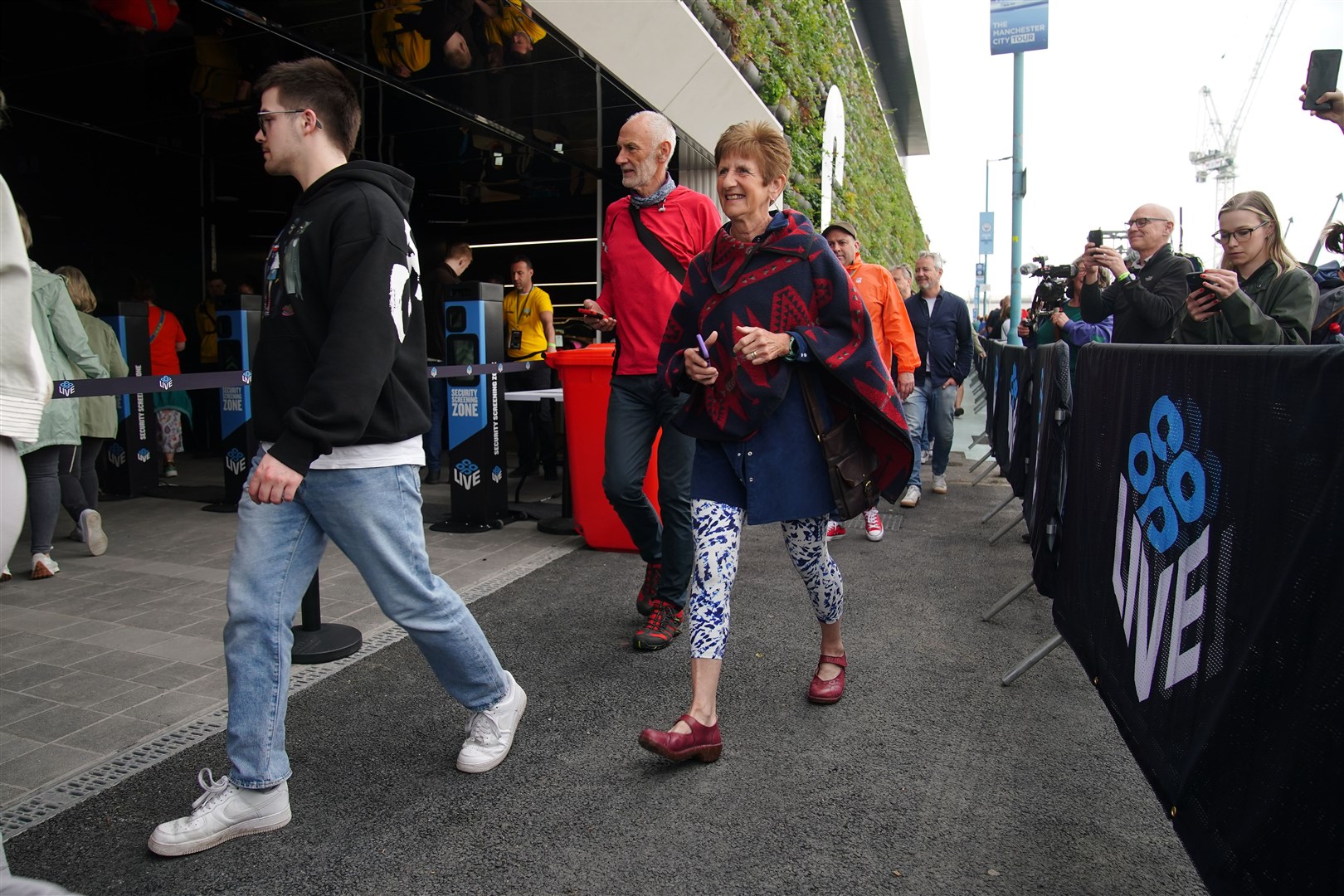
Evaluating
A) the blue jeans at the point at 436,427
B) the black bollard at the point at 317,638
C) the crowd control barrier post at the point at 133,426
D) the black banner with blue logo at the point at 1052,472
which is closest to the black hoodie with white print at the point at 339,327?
the black bollard at the point at 317,638

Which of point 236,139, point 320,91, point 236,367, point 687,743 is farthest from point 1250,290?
point 236,139

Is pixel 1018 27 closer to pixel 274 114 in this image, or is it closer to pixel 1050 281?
pixel 1050 281

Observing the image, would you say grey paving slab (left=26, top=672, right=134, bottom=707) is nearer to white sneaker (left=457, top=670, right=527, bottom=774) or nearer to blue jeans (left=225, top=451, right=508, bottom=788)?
blue jeans (left=225, top=451, right=508, bottom=788)

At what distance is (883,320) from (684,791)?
4602 mm

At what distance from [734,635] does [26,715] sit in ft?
8.90

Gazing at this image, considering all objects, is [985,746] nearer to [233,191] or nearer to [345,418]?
[345,418]

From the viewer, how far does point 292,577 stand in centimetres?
262

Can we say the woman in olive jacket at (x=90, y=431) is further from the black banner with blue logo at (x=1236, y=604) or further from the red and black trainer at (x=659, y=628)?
the black banner with blue logo at (x=1236, y=604)

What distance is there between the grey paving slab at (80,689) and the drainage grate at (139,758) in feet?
1.68

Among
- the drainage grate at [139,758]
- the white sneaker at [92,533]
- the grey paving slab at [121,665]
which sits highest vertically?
the white sneaker at [92,533]

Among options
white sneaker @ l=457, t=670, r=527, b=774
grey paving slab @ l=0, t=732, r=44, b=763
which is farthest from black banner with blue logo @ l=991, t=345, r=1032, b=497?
grey paving slab @ l=0, t=732, r=44, b=763

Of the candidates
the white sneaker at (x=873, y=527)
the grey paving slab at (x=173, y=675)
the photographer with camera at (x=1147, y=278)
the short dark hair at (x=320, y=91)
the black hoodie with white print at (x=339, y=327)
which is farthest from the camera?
the white sneaker at (x=873, y=527)

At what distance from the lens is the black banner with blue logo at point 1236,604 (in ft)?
5.27

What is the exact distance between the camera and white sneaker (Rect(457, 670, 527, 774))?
3.00 meters
